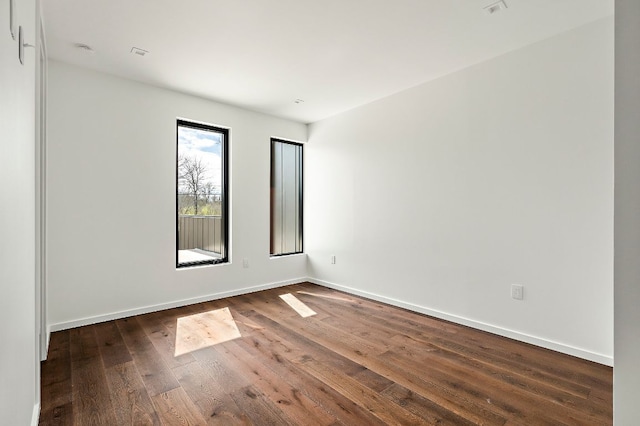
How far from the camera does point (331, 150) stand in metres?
4.72

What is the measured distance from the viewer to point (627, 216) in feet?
2.59

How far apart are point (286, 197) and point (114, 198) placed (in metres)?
2.39

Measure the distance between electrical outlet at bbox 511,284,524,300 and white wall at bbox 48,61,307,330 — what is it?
325 cm

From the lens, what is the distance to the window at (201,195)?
3.96 metres

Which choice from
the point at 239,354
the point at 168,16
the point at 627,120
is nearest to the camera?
the point at 627,120

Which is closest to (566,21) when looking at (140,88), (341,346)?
(341,346)

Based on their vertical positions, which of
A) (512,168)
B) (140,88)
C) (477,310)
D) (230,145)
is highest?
(140,88)

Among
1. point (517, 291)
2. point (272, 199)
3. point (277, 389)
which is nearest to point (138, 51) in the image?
point (272, 199)

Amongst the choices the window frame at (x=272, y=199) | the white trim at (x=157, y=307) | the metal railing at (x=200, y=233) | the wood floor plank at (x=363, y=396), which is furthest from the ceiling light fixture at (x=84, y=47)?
the wood floor plank at (x=363, y=396)

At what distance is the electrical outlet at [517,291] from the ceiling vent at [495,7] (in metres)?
2.22

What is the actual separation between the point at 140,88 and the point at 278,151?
2012 mm

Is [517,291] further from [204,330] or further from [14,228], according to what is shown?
[14,228]

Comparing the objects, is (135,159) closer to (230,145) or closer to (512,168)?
(230,145)

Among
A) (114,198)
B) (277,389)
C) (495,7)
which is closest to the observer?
(277,389)
